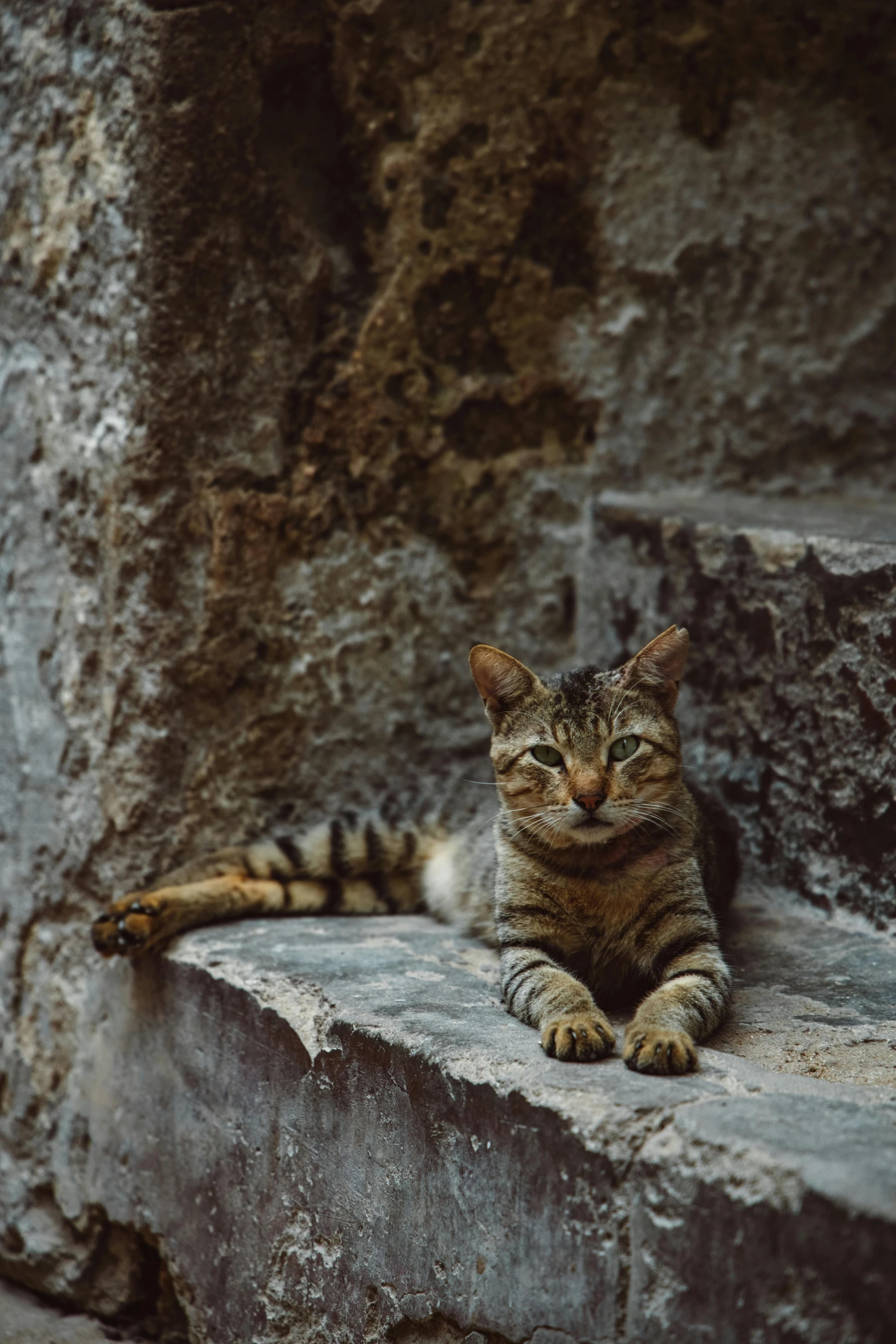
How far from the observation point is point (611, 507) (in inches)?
143

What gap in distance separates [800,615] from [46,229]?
7.04ft

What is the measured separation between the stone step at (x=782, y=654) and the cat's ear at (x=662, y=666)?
1.50ft

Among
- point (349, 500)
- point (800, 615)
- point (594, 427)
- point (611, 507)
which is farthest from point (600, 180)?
point (800, 615)

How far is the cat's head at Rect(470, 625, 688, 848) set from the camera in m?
2.60

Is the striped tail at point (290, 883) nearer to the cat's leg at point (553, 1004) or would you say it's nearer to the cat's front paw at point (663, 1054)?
the cat's leg at point (553, 1004)

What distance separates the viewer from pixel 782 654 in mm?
3115

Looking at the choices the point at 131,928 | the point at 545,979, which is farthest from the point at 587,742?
the point at 131,928

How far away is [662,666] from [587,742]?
254 mm

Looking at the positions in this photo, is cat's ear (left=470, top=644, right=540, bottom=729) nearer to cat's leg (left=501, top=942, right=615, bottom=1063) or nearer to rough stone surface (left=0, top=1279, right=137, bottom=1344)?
cat's leg (left=501, top=942, right=615, bottom=1063)

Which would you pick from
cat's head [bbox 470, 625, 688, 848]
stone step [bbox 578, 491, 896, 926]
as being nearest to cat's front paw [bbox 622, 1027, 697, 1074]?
cat's head [bbox 470, 625, 688, 848]

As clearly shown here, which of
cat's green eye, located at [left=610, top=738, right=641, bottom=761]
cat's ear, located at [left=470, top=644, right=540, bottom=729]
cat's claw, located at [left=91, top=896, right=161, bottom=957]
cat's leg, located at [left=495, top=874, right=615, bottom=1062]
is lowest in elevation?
cat's claw, located at [left=91, top=896, right=161, bottom=957]

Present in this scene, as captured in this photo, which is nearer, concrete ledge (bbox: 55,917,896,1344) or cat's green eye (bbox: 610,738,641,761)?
concrete ledge (bbox: 55,917,896,1344)

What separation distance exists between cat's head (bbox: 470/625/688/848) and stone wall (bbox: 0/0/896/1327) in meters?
0.78

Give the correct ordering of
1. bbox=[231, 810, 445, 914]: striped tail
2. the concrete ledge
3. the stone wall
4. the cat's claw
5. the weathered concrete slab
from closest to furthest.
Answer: the concrete ledge
the weathered concrete slab
the cat's claw
the stone wall
bbox=[231, 810, 445, 914]: striped tail
